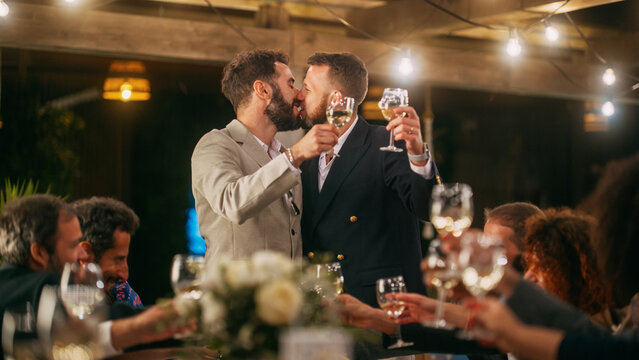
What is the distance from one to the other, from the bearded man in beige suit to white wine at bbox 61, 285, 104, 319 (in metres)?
0.66

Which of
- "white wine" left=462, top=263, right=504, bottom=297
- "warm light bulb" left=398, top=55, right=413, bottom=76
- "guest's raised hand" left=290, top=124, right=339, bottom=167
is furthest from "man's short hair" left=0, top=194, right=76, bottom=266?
"warm light bulb" left=398, top=55, right=413, bottom=76

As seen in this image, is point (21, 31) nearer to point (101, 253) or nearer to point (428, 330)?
point (101, 253)

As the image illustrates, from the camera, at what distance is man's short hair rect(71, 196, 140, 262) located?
3.22 meters

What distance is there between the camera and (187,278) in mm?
1858

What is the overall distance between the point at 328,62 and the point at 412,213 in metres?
0.74

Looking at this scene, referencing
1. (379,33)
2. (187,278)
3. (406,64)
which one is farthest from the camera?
(379,33)

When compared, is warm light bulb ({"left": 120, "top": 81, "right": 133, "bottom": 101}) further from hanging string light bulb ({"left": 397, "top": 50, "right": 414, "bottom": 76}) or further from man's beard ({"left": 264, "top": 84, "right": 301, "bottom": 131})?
man's beard ({"left": 264, "top": 84, "right": 301, "bottom": 131})

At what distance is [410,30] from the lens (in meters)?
6.64

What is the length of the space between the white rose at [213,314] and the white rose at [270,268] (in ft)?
0.33

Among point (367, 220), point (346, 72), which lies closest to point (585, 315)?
point (367, 220)

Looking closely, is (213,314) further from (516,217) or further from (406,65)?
(406,65)

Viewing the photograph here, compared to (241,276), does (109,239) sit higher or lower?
higher

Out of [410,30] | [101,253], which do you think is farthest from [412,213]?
[410,30]

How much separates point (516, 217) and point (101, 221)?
1.66m
